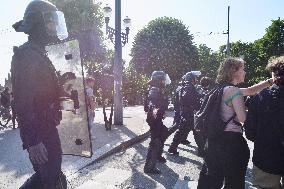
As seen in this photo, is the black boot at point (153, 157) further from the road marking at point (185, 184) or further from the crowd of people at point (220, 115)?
the crowd of people at point (220, 115)

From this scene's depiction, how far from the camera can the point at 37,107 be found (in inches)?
110

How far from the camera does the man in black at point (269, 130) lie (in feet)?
10.7

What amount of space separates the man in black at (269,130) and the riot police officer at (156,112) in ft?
8.99

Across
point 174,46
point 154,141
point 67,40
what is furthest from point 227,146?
point 174,46

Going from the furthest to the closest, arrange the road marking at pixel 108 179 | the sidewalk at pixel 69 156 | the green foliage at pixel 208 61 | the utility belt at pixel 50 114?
the green foliage at pixel 208 61 → the sidewalk at pixel 69 156 → the road marking at pixel 108 179 → the utility belt at pixel 50 114

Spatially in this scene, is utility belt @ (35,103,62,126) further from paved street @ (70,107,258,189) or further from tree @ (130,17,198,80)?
tree @ (130,17,198,80)

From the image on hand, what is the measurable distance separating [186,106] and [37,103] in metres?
5.46

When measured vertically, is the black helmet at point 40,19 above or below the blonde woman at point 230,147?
above

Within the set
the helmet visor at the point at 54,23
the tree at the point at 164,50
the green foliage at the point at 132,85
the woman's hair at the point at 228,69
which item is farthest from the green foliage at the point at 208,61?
the helmet visor at the point at 54,23

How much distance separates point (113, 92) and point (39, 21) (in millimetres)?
10540

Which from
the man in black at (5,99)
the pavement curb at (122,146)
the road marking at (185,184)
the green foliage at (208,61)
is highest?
the green foliage at (208,61)

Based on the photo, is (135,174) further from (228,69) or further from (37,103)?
(37,103)

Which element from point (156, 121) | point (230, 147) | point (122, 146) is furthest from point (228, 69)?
→ point (122, 146)

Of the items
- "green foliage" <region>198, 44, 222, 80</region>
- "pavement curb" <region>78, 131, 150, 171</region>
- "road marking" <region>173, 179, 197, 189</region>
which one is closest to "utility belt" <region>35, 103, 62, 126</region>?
"road marking" <region>173, 179, 197, 189</region>
